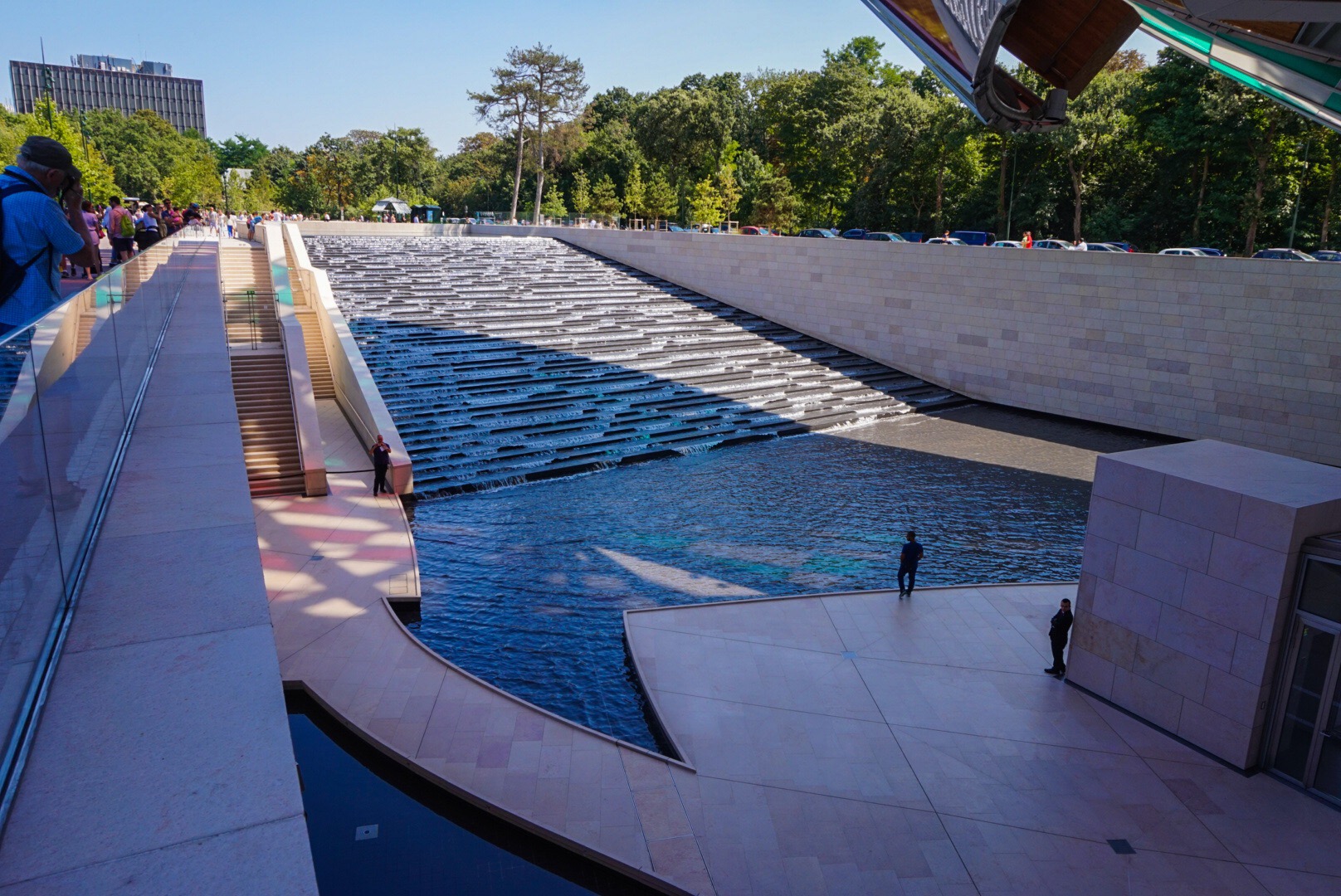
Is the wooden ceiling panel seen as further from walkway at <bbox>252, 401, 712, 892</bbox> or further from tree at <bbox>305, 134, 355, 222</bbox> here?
tree at <bbox>305, 134, 355, 222</bbox>

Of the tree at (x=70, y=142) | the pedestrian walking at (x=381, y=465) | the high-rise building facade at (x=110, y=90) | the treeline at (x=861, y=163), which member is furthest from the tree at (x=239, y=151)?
the pedestrian walking at (x=381, y=465)

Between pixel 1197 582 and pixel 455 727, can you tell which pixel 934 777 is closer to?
pixel 1197 582

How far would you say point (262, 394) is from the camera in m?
17.7

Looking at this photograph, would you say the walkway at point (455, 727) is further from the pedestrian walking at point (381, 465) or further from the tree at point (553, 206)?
the tree at point (553, 206)

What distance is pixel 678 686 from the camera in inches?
357

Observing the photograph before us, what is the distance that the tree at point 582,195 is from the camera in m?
56.8

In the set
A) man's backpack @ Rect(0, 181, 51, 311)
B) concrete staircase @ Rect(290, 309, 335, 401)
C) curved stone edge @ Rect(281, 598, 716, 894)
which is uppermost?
man's backpack @ Rect(0, 181, 51, 311)

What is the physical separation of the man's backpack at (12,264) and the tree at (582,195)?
179 feet

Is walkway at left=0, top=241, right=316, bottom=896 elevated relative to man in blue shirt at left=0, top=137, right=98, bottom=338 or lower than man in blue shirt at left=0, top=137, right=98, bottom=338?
lower

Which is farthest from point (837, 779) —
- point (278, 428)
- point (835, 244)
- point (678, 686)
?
point (835, 244)

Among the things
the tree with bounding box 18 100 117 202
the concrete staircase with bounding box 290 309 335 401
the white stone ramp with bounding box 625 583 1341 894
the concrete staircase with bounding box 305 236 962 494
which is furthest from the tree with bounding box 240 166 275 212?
the white stone ramp with bounding box 625 583 1341 894

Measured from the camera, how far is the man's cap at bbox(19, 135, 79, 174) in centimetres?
430

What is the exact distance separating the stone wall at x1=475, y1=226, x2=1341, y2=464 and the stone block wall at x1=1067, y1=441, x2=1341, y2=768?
1296 cm

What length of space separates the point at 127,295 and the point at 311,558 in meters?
5.64
